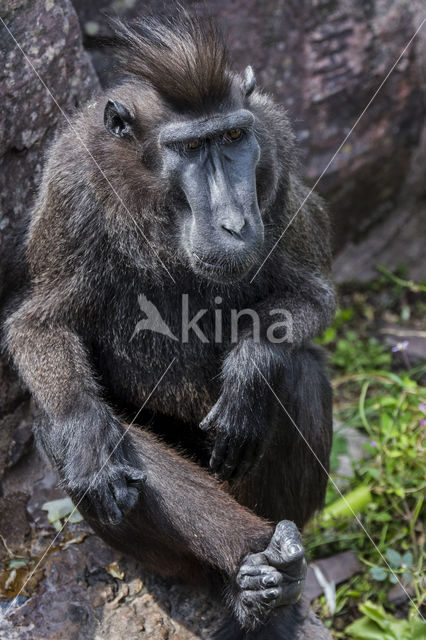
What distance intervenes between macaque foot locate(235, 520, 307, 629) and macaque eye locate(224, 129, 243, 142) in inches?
61.7

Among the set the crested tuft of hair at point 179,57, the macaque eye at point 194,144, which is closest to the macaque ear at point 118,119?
the crested tuft of hair at point 179,57

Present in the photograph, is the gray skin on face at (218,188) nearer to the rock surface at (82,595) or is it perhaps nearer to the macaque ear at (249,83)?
the macaque ear at (249,83)

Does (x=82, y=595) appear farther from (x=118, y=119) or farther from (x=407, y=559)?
(x=118, y=119)

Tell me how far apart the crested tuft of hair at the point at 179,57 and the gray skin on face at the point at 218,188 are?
111 millimetres

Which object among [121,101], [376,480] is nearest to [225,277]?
[121,101]

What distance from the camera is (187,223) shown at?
3.38 m

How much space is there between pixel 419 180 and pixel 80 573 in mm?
4348

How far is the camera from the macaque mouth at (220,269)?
10.7 feet

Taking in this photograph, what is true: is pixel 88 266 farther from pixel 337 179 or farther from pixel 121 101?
pixel 337 179

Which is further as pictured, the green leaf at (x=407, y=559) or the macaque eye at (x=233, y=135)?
the green leaf at (x=407, y=559)

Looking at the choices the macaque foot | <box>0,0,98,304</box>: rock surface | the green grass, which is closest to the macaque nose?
the macaque foot

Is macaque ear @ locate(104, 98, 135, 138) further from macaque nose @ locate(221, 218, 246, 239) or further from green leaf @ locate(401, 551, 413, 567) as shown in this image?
green leaf @ locate(401, 551, 413, 567)

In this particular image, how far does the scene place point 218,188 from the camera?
3.21m

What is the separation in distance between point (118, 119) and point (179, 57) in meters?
0.36
